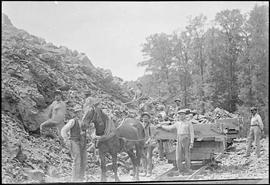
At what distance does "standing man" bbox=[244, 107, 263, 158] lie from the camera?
5574 mm

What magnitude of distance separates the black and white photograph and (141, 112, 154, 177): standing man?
0.6 inches

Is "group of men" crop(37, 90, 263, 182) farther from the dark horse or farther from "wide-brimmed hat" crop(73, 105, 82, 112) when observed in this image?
the dark horse

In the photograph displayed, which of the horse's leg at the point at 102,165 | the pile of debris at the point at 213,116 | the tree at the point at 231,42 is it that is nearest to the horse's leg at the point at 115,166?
the horse's leg at the point at 102,165

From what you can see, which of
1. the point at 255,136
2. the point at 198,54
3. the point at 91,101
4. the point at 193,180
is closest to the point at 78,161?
the point at 91,101

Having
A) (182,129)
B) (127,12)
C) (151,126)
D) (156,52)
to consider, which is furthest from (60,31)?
(182,129)

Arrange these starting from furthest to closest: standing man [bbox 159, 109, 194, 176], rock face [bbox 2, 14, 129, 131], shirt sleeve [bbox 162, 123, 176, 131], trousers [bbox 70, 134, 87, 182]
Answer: rock face [bbox 2, 14, 129, 131] < shirt sleeve [bbox 162, 123, 176, 131] < standing man [bbox 159, 109, 194, 176] < trousers [bbox 70, 134, 87, 182]

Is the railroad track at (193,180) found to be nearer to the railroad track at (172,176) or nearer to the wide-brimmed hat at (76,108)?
the railroad track at (172,176)

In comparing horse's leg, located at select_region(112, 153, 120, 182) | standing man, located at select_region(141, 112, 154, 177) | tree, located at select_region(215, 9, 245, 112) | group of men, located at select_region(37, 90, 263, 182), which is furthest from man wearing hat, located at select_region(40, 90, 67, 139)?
tree, located at select_region(215, 9, 245, 112)

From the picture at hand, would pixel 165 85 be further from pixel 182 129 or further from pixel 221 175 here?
pixel 221 175

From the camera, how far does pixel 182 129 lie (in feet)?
18.1

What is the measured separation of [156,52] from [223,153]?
1884 millimetres

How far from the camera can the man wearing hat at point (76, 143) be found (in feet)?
17.2

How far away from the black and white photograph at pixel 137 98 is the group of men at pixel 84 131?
0.05ft

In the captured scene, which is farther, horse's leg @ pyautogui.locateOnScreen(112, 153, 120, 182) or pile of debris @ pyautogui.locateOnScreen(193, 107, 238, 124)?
pile of debris @ pyautogui.locateOnScreen(193, 107, 238, 124)
